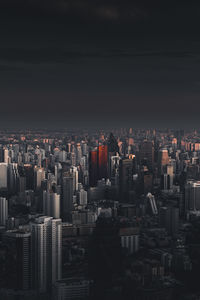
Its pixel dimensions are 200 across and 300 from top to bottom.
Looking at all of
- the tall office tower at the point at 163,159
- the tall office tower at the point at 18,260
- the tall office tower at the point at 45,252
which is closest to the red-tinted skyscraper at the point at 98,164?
the tall office tower at the point at 163,159

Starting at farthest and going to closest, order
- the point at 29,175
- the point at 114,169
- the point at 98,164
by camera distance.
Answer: the point at 98,164 → the point at 114,169 → the point at 29,175

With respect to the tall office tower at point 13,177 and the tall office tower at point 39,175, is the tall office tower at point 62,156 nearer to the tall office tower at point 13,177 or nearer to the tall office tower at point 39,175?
the tall office tower at point 39,175

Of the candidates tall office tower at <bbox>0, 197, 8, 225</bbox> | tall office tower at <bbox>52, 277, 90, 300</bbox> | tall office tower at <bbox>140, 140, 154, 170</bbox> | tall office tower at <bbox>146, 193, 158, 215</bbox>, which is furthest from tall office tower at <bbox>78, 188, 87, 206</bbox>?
tall office tower at <bbox>52, 277, 90, 300</bbox>

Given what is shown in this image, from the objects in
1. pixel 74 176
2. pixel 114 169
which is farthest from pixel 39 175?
pixel 114 169

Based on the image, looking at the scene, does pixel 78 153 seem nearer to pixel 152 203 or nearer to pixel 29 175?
pixel 29 175

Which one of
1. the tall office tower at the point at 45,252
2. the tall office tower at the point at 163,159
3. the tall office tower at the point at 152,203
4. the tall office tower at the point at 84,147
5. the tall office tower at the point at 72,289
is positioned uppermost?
the tall office tower at the point at 84,147

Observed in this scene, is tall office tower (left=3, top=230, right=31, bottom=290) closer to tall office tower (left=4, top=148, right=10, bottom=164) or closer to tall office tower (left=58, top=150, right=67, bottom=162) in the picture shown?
tall office tower (left=4, top=148, right=10, bottom=164)
